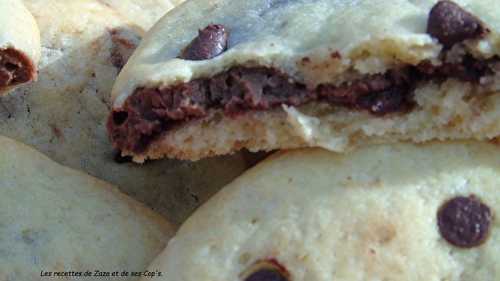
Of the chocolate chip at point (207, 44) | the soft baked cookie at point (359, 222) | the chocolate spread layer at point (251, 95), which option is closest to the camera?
the soft baked cookie at point (359, 222)

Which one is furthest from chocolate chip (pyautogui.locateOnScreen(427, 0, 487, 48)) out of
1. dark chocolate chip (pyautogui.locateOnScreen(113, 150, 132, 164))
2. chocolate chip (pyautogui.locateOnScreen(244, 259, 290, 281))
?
dark chocolate chip (pyautogui.locateOnScreen(113, 150, 132, 164))

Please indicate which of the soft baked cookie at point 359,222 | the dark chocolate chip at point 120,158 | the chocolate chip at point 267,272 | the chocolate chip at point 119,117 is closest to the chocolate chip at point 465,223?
the soft baked cookie at point 359,222

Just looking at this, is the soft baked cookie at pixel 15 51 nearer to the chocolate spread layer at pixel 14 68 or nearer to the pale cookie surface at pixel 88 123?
the chocolate spread layer at pixel 14 68

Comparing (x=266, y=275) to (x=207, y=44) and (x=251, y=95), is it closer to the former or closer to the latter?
(x=251, y=95)

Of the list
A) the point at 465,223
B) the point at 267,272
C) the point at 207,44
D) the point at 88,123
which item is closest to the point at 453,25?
the point at 465,223

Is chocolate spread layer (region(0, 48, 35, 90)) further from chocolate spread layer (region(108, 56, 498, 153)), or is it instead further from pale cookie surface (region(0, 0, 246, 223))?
chocolate spread layer (region(108, 56, 498, 153))
